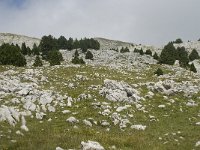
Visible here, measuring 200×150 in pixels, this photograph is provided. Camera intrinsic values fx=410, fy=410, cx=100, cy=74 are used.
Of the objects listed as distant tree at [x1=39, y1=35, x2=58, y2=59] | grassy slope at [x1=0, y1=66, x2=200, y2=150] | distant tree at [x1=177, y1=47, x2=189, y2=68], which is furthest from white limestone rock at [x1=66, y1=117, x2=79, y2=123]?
distant tree at [x1=39, y1=35, x2=58, y2=59]

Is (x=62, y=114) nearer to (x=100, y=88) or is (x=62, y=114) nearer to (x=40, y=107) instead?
(x=40, y=107)

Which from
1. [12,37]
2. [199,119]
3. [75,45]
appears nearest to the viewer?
[199,119]

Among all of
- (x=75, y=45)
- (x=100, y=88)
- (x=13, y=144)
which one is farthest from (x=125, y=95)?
(x=75, y=45)

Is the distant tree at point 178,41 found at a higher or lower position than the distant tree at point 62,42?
higher

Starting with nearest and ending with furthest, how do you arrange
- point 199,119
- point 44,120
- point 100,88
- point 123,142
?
point 123,142, point 44,120, point 199,119, point 100,88

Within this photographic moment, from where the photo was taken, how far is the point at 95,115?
96.3 ft

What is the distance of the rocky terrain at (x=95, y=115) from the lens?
22328 mm

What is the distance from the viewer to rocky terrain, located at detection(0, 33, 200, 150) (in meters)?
22.3

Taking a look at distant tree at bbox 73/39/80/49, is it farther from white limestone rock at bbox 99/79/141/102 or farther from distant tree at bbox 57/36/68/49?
white limestone rock at bbox 99/79/141/102

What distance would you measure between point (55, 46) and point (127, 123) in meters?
82.3

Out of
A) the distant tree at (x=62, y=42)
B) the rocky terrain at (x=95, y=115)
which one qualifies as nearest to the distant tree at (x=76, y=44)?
the distant tree at (x=62, y=42)

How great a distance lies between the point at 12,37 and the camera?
591 feet

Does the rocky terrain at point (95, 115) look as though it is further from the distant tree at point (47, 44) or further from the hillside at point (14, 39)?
the hillside at point (14, 39)

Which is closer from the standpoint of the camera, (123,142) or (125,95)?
(123,142)
